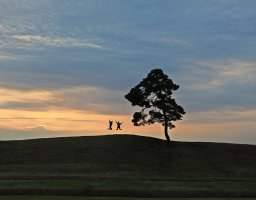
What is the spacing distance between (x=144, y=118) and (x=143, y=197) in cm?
4521

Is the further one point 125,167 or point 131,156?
point 131,156

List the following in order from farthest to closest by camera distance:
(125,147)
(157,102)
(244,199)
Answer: (157,102)
(125,147)
(244,199)

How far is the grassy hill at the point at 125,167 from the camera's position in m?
47.5

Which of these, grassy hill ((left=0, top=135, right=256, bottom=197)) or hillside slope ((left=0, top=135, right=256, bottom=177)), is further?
hillside slope ((left=0, top=135, right=256, bottom=177))

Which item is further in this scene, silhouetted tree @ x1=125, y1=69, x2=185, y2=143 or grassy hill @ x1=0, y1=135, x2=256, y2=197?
silhouetted tree @ x1=125, y1=69, x2=185, y2=143

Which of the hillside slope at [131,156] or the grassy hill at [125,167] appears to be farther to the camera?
the hillside slope at [131,156]

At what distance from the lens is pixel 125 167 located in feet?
235

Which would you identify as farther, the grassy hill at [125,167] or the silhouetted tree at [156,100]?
the silhouetted tree at [156,100]

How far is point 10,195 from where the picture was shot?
145ft

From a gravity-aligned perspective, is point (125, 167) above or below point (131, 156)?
below

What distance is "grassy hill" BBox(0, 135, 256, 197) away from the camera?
1869 inches

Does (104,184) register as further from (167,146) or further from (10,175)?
(167,146)

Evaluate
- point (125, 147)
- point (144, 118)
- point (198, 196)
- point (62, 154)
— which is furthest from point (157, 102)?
point (198, 196)

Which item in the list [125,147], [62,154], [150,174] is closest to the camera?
[150,174]
